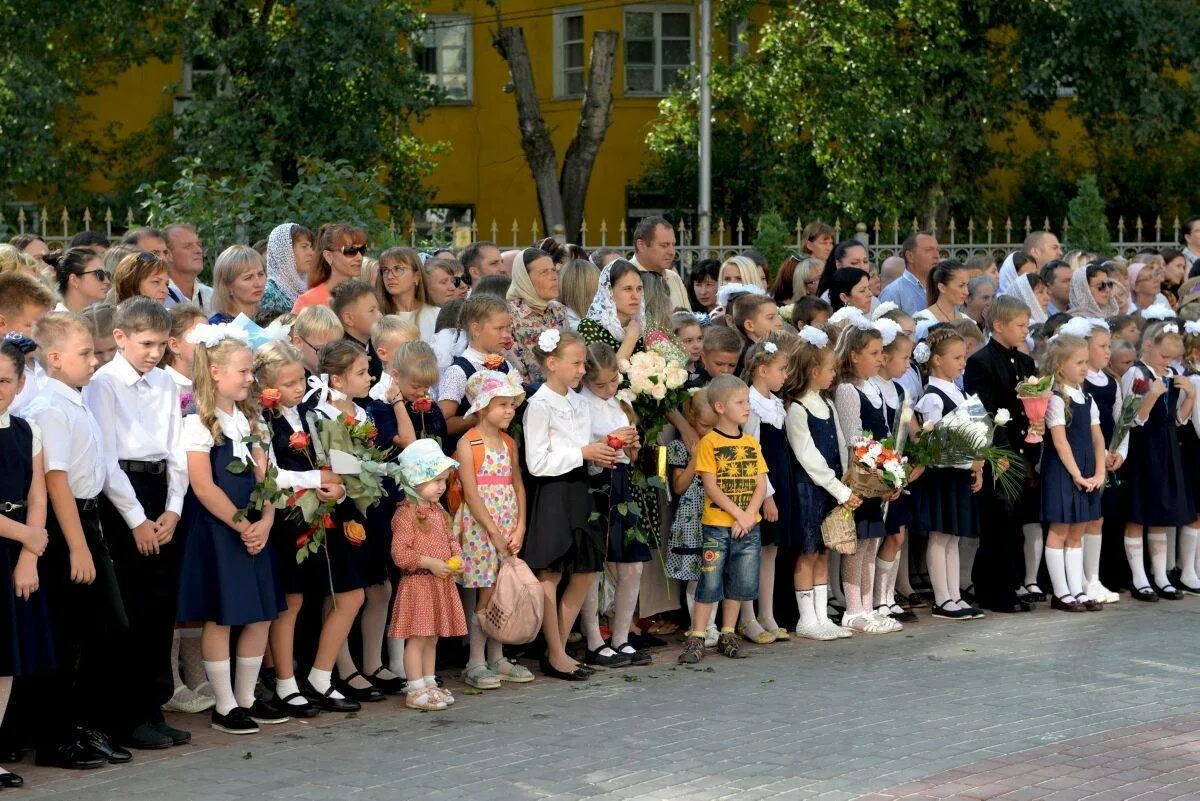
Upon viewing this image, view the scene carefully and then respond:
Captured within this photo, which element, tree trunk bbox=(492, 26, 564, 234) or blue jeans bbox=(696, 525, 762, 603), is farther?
tree trunk bbox=(492, 26, 564, 234)

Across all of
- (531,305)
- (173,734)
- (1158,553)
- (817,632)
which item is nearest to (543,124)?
(1158,553)

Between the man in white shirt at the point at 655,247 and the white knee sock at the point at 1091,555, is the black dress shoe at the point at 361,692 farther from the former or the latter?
the white knee sock at the point at 1091,555

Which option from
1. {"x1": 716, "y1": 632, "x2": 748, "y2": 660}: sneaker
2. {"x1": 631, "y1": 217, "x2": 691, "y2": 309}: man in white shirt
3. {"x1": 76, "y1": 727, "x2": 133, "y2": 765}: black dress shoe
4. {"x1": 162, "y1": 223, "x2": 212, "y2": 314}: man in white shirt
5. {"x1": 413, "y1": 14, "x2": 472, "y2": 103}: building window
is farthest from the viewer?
{"x1": 413, "y1": 14, "x2": 472, "y2": 103}: building window

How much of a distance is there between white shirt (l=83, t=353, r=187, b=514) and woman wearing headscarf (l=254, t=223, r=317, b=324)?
260cm

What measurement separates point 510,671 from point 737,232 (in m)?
20.1

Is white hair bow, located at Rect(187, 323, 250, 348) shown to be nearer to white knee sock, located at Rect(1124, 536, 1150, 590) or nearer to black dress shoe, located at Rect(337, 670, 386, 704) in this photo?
black dress shoe, located at Rect(337, 670, 386, 704)

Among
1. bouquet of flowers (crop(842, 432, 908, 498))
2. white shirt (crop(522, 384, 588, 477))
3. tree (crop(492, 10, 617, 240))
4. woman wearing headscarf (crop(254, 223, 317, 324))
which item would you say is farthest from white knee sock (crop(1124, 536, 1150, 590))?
tree (crop(492, 10, 617, 240))

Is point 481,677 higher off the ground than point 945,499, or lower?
lower

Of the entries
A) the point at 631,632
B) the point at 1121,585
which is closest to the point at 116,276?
the point at 631,632

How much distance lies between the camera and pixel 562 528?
8922 mm

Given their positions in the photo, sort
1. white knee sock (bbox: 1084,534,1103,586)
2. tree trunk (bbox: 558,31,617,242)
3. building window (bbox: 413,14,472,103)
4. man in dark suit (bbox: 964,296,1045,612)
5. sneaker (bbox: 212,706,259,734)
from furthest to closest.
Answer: building window (bbox: 413,14,472,103)
tree trunk (bbox: 558,31,617,242)
white knee sock (bbox: 1084,534,1103,586)
man in dark suit (bbox: 964,296,1045,612)
sneaker (bbox: 212,706,259,734)

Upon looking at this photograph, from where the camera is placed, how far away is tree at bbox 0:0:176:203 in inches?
956

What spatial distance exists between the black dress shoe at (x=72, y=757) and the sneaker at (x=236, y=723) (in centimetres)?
67

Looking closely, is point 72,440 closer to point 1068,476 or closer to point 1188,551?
point 1068,476
